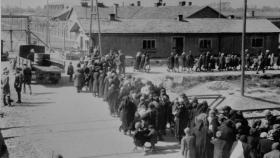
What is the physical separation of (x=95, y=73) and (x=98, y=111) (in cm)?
410

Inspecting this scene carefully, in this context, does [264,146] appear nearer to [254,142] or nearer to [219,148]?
[254,142]

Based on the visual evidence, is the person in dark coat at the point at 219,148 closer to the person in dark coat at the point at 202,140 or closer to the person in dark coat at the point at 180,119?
the person in dark coat at the point at 202,140

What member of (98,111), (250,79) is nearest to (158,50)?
(250,79)

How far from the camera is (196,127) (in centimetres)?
1255

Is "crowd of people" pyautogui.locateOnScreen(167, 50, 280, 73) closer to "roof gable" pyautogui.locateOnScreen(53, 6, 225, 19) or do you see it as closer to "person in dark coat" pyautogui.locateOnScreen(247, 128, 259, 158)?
"roof gable" pyautogui.locateOnScreen(53, 6, 225, 19)

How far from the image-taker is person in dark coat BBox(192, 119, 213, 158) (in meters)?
12.4

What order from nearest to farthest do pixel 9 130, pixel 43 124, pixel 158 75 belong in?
pixel 9 130, pixel 43 124, pixel 158 75

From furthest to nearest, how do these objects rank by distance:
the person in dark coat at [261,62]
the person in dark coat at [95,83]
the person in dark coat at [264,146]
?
the person in dark coat at [261,62], the person in dark coat at [95,83], the person in dark coat at [264,146]

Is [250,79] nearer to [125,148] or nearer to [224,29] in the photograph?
[224,29]

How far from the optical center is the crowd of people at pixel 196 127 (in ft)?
37.7

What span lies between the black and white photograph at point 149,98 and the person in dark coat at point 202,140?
29 mm

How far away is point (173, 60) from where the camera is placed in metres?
34.5

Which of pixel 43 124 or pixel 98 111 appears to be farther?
pixel 98 111

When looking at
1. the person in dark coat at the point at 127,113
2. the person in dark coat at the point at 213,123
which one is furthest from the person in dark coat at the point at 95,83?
the person in dark coat at the point at 213,123
